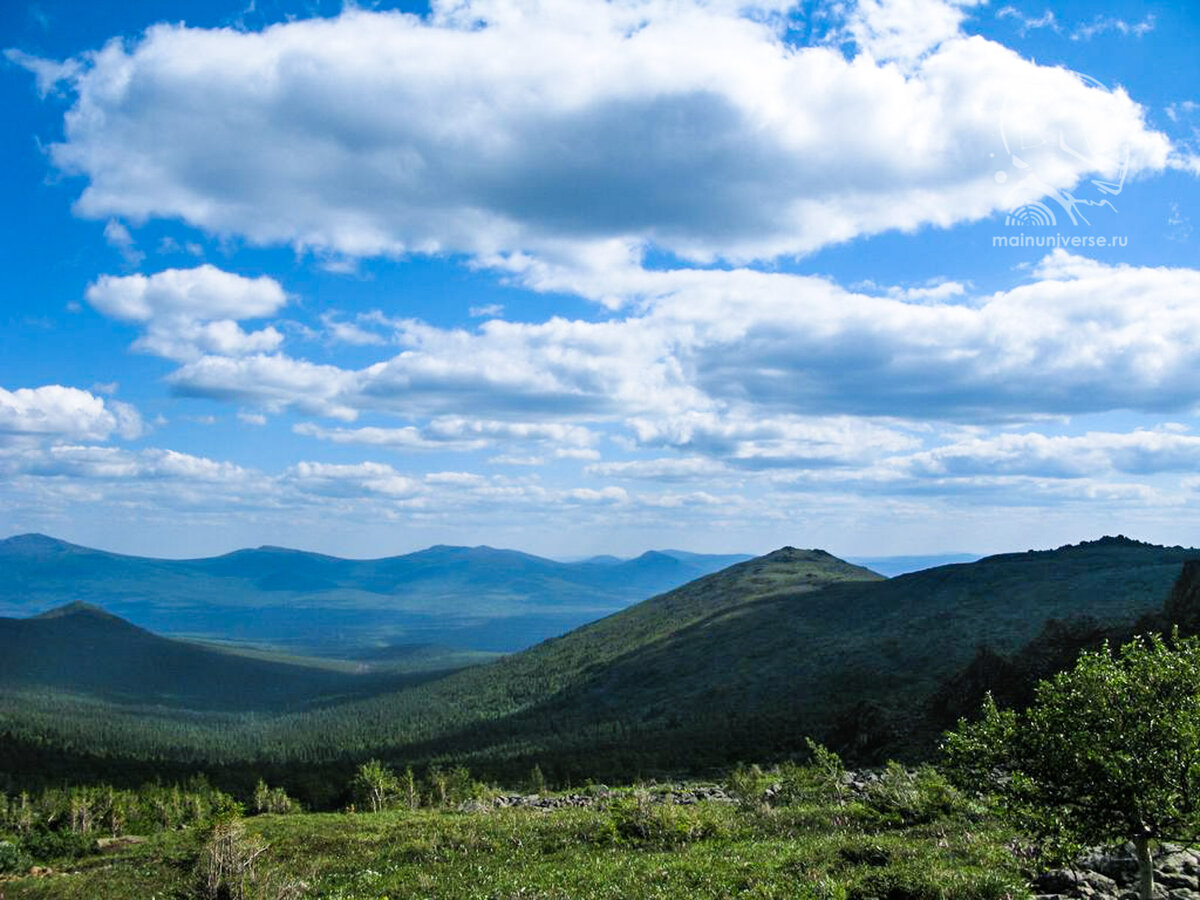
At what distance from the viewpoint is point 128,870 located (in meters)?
44.1

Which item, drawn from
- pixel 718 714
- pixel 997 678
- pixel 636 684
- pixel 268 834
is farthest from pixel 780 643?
pixel 268 834

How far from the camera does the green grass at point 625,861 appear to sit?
22.5m

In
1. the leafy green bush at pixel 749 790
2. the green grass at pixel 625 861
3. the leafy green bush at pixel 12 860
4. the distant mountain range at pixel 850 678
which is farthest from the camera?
the distant mountain range at pixel 850 678

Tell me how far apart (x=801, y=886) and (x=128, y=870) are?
4340cm

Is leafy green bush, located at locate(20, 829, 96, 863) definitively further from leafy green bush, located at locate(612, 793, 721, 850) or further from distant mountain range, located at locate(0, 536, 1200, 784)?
distant mountain range, located at locate(0, 536, 1200, 784)

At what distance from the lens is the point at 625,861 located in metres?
29.4

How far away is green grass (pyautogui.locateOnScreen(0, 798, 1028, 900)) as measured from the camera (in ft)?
73.9

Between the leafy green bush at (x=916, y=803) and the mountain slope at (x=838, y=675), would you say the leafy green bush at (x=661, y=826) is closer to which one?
the leafy green bush at (x=916, y=803)

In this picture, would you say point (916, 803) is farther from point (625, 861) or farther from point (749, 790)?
point (749, 790)

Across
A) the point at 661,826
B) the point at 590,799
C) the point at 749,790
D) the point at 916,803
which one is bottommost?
the point at 590,799

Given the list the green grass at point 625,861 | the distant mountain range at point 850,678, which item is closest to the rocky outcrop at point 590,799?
the green grass at point 625,861

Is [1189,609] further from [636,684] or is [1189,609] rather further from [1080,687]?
[636,684]

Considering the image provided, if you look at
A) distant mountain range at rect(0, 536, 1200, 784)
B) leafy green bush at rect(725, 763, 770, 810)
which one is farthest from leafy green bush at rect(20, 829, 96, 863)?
distant mountain range at rect(0, 536, 1200, 784)

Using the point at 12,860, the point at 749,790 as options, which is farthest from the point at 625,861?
the point at 12,860
